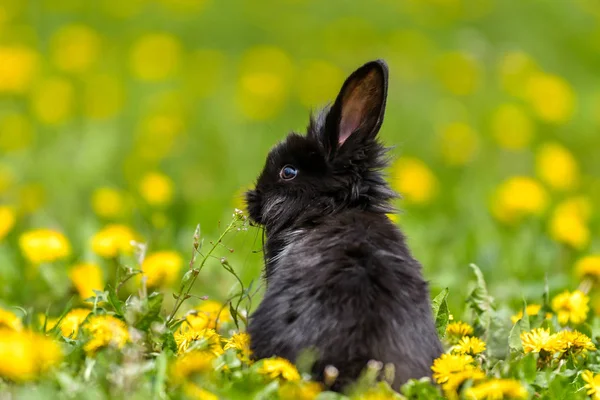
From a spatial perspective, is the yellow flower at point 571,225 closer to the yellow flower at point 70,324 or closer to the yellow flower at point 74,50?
the yellow flower at point 70,324

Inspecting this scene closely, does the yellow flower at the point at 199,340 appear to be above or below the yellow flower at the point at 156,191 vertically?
below

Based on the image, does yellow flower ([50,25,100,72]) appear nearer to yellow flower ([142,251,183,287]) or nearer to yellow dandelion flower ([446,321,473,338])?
yellow flower ([142,251,183,287])

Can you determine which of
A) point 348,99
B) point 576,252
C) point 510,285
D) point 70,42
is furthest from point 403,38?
point 348,99

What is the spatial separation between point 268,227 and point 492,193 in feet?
15.2

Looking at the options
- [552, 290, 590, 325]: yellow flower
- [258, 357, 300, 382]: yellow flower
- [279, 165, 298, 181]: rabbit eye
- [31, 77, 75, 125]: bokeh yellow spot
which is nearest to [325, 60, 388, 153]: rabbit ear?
[279, 165, 298, 181]: rabbit eye

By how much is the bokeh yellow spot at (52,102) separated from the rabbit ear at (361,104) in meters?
6.00

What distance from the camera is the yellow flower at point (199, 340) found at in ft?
12.2

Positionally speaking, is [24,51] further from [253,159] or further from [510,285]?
[510,285]

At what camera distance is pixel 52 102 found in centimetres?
976

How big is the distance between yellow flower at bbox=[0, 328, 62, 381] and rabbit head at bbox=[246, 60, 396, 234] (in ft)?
4.26

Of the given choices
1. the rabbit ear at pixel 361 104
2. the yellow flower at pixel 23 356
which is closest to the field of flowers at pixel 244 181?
the yellow flower at pixel 23 356

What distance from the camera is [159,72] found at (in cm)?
1075

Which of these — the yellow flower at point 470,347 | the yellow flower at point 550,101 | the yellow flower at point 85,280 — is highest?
the yellow flower at point 550,101

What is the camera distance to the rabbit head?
161 inches
